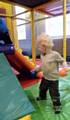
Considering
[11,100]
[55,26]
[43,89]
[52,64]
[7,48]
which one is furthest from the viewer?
[55,26]

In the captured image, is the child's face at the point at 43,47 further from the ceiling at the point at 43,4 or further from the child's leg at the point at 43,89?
the ceiling at the point at 43,4

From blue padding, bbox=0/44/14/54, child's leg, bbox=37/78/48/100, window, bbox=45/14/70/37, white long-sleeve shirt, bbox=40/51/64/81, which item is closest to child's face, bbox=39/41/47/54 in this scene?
white long-sleeve shirt, bbox=40/51/64/81

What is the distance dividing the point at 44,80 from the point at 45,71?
110mm

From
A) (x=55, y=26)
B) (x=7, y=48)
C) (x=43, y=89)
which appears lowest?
(x=43, y=89)

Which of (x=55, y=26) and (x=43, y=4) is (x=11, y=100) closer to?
(x=43, y=4)

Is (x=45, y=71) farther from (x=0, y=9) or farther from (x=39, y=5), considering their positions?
(x=0, y=9)

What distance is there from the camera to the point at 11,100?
1.20m

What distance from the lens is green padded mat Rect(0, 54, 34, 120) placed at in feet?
3.65

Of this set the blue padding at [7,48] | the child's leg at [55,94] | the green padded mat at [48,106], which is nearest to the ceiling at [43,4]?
the blue padding at [7,48]

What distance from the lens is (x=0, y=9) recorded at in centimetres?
312

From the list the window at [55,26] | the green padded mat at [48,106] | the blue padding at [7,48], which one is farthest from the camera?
the window at [55,26]

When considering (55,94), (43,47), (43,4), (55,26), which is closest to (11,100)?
(55,94)

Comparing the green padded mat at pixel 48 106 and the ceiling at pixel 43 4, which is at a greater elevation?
the ceiling at pixel 43 4

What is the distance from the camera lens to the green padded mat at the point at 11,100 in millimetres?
1112
